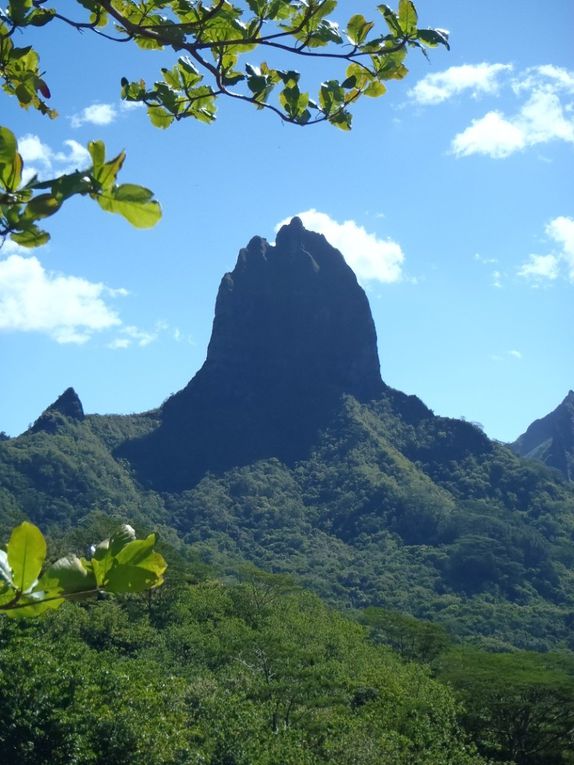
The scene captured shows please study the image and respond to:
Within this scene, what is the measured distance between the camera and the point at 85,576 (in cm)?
92

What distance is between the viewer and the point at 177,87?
5.87ft

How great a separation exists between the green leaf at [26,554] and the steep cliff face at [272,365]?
200 ft

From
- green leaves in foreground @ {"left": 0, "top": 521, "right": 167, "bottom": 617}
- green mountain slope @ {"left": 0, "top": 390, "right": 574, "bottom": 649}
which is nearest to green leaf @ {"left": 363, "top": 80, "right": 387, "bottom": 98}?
green leaves in foreground @ {"left": 0, "top": 521, "right": 167, "bottom": 617}

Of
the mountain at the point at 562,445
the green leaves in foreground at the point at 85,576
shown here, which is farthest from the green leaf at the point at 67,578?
the mountain at the point at 562,445

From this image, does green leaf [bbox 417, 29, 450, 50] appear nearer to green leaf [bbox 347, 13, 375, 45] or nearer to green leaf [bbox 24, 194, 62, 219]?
green leaf [bbox 347, 13, 375, 45]

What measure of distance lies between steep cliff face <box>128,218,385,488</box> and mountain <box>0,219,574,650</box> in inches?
5.4

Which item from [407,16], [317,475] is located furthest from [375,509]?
[407,16]

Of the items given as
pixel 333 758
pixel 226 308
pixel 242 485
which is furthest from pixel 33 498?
pixel 333 758

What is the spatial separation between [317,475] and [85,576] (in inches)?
2362

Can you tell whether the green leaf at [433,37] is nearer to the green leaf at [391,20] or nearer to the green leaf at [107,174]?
the green leaf at [391,20]

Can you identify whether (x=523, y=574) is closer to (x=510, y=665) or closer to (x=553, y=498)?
(x=553, y=498)

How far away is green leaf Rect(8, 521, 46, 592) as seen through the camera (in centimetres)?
85

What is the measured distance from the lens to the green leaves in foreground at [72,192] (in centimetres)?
92

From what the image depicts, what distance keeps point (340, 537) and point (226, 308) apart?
82.1 feet
